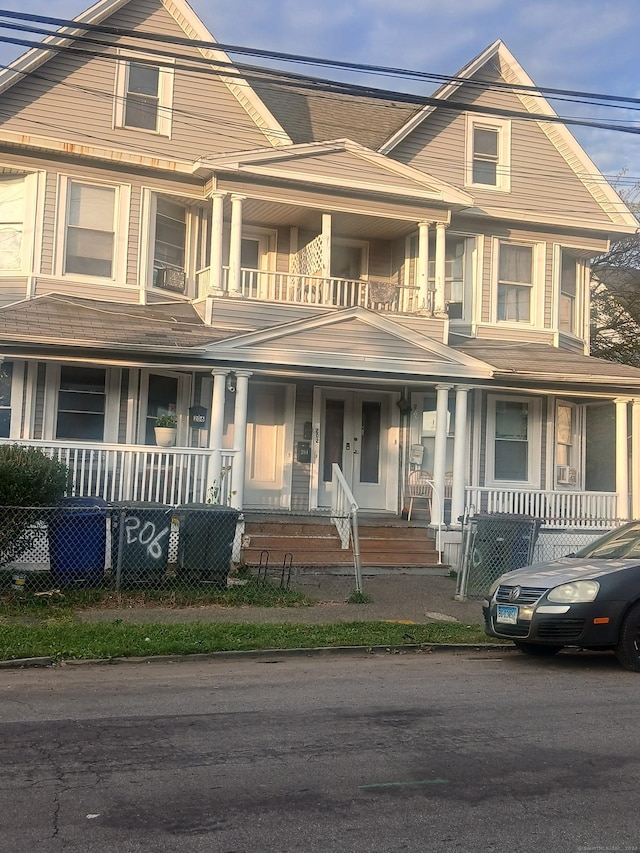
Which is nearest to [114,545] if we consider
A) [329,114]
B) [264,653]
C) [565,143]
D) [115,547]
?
[115,547]

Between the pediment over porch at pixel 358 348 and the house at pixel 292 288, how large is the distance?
0.12 feet

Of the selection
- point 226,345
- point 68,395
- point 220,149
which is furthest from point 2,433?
point 220,149

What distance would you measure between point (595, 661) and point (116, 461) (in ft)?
26.8

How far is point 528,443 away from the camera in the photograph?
59.7 feet

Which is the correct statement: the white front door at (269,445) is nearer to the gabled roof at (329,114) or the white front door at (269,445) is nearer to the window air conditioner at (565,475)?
the gabled roof at (329,114)

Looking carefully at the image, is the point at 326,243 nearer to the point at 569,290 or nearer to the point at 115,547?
the point at 569,290

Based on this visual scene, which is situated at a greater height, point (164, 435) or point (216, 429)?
point (216, 429)

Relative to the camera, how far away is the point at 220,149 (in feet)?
53.8

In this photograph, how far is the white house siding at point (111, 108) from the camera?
15.3 metres

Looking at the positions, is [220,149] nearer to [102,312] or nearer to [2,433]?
[102,312]

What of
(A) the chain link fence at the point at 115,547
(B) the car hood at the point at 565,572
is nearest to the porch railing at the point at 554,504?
(A) the chain link fence at the point at 115,547

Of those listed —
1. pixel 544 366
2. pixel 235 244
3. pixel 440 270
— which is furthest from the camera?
pixel 440 270

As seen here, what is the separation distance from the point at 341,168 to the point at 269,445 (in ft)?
17.3

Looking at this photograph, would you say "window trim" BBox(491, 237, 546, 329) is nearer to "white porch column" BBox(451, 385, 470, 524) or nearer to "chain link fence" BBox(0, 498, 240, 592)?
"white porch column" BBox(451, 385, 470, 524)
